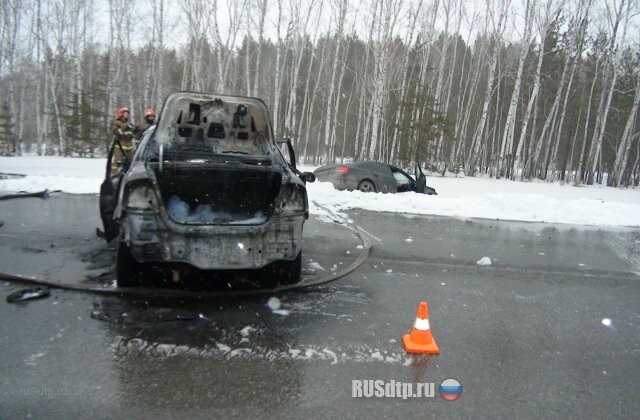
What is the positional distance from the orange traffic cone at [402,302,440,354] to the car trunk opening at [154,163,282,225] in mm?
1692

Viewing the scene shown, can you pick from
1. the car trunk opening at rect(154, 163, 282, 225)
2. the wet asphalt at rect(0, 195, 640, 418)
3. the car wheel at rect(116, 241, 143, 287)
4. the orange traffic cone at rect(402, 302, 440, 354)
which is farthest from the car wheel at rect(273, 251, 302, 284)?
the orange traffic cone at rect(402, 302, 440, 354)

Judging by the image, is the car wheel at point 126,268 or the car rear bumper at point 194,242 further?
the car wheel at point 126,268

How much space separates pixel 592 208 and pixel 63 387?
13.9 meters

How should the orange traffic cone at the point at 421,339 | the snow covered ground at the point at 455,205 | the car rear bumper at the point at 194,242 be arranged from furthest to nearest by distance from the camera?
the snow covered ground at the point at 455,205 → the car rear bumper at the point at 194,242 → the orange traffic cone at the point at 421,339

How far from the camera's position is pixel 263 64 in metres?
45.2

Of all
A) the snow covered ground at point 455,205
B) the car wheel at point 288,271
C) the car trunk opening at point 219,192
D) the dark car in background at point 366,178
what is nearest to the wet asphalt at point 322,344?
the car wheel at point 288,271

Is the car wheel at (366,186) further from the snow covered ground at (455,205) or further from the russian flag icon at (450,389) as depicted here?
the russian flag icon at (450,389)

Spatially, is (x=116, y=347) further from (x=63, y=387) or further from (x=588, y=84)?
(x=588, y=84)

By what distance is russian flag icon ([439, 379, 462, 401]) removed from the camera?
285 centimetres

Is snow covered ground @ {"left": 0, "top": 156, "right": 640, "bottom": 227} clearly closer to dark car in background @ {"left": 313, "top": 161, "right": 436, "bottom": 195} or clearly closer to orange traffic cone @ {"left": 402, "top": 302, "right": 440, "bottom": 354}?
dark car in background @ {"left": 313, "top": 161, "right": 436, "bottom": 195}

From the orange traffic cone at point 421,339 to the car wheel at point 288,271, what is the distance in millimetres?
1633

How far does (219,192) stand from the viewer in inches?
181

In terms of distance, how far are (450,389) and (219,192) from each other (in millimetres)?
2917

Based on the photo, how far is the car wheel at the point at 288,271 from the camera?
4.78 meters
